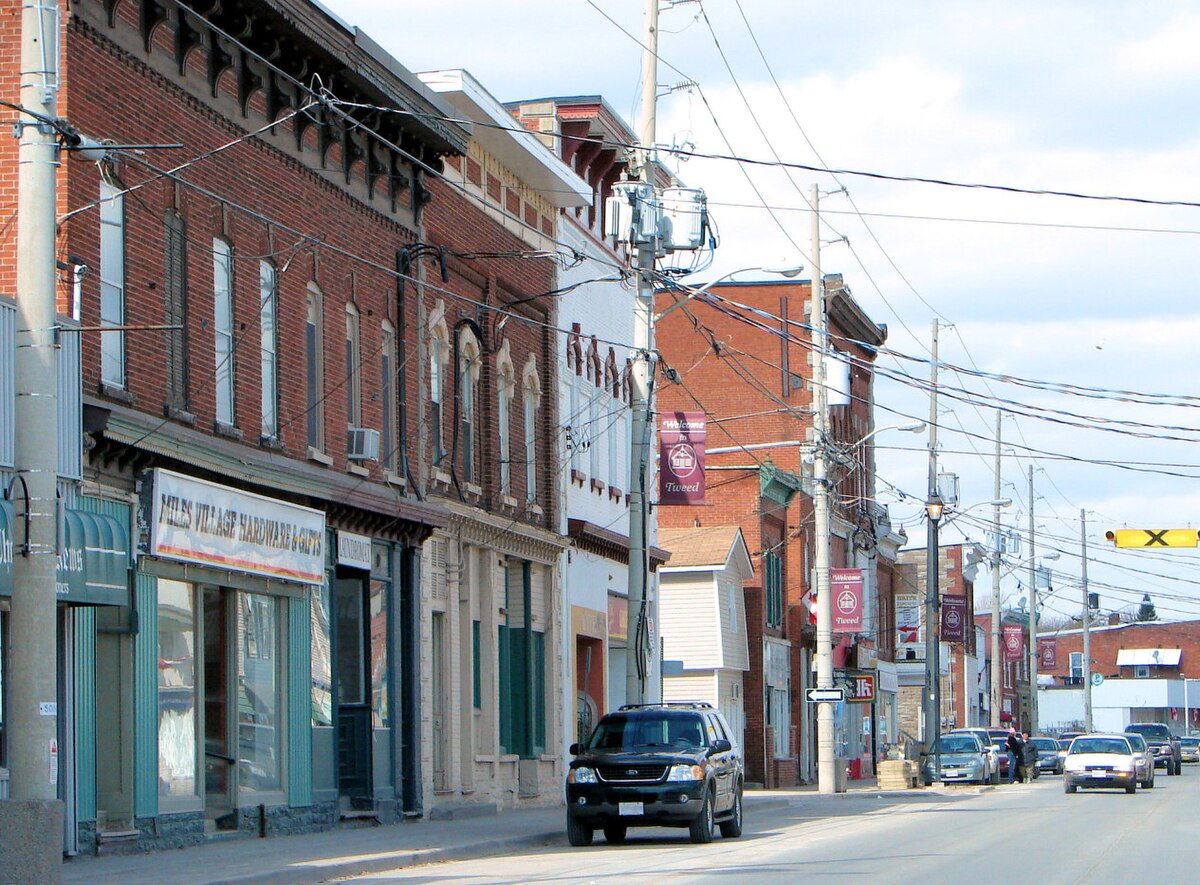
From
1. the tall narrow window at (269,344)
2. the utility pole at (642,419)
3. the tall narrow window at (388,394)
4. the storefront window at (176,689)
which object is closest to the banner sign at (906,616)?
the utility pole at (642,419)

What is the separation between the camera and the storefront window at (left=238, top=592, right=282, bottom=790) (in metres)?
22.6

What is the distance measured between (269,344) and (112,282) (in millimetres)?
4319

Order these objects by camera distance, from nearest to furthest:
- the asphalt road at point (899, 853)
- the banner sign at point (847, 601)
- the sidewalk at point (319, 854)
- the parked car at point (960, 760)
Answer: the sidewalk at point (319, 854) → the asphalt road at point (899, 853) → the banner sign at point (847, 601) → the parked car at point (960, 760)

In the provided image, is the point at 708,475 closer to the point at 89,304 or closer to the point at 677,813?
the point at 677,813

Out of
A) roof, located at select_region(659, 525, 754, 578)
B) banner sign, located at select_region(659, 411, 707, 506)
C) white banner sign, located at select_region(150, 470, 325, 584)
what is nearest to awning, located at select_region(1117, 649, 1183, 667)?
roof, located at select_region(659, 525, 754, 578)

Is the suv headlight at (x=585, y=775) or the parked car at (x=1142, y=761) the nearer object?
the suv headlight at (x=585, y=775)

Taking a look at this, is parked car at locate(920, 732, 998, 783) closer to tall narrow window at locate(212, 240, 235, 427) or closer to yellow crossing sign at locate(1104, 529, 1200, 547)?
yellow crossing sign at locate(1104, 529, 1200, 547)

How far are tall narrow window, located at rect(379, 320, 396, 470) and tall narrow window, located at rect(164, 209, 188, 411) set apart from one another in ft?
21.1

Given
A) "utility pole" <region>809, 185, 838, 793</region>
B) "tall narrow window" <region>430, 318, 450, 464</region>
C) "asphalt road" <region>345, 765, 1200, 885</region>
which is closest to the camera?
"asphalt road" <region>345, 765, 1200, 885</region>

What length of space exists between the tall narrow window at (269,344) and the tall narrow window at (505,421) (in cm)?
857

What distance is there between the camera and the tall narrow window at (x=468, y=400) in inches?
1201

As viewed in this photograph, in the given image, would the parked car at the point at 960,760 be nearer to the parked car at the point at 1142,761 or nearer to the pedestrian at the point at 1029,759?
the parked car at the point at 1142,761

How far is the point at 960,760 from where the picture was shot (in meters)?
51.0

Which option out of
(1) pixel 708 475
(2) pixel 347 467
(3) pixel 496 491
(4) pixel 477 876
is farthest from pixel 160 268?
(1) pixel 708 475
